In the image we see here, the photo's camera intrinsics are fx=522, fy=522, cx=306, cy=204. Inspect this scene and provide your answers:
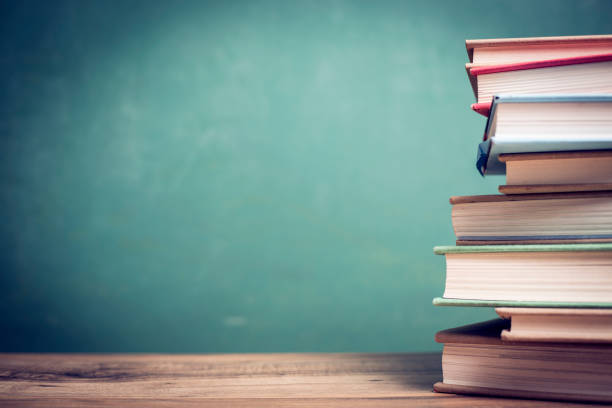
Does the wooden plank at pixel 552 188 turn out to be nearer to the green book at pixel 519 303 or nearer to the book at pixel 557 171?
the book at pixel 557 171

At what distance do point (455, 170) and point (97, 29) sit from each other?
112 cm

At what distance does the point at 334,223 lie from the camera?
4.84 feet

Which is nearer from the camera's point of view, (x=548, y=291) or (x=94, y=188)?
(x=548, y=291)

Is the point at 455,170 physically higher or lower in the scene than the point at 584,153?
higher

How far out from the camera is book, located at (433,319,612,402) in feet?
1.60

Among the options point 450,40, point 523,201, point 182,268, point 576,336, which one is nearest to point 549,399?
point 576,336

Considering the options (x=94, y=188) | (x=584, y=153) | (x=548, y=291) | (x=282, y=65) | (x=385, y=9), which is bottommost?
(x=548, y=291)

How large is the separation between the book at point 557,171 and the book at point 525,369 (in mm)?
156

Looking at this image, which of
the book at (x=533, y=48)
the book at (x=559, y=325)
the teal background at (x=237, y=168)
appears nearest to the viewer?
the book at (x=559, y=325)

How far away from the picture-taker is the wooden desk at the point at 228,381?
0.50 meters

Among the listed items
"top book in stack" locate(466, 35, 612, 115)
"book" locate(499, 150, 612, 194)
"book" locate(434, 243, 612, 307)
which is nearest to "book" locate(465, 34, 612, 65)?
"top book in stack" locate(466, 35, 612, 115)

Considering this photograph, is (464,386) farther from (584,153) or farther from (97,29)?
(97,29)

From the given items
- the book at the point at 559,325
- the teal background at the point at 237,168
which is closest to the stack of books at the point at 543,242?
the book at the point at 559,325

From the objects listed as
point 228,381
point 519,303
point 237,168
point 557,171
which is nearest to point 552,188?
point 557,171
